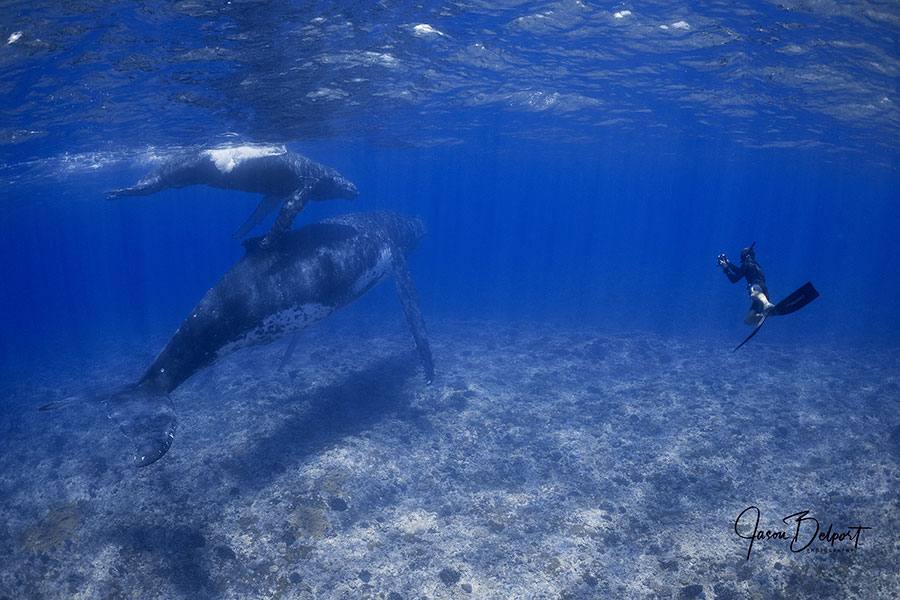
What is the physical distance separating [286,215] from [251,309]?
2.01 m

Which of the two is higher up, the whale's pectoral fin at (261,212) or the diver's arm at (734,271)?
the diver's arm at (734,271)

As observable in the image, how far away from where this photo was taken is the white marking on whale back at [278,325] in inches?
337

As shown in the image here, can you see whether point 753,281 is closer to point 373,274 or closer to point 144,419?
point 373,274

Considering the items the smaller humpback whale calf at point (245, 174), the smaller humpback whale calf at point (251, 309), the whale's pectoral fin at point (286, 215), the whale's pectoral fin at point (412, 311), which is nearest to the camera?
the smaller humpback whale calf at point (251, 309)

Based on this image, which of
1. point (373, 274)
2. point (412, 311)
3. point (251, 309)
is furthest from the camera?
point (412, 311)

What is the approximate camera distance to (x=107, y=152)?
2438cm

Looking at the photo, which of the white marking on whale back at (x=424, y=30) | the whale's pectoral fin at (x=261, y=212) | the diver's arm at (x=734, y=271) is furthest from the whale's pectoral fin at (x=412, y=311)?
the diver's arm at (x=734, y=271)

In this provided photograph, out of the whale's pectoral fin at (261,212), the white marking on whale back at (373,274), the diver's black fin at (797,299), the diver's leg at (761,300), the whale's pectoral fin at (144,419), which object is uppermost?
the diver's black fin at (797,299)

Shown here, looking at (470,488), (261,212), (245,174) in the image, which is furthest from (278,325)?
(470,488)

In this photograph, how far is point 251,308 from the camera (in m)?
8.48

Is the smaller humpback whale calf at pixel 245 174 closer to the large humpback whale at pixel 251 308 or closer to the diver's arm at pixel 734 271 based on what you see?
the large humpback whale at pixel 251 308

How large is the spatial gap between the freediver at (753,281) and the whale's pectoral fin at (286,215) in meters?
8.40
